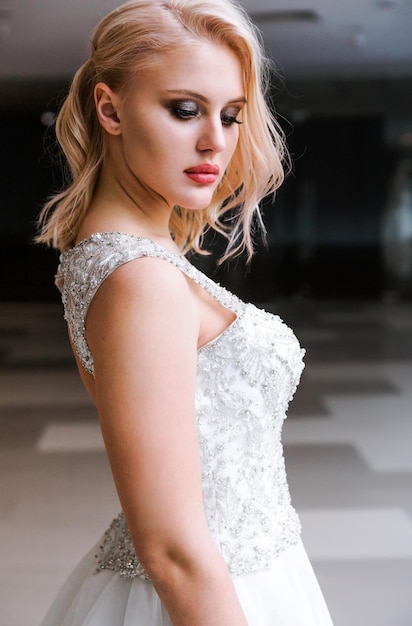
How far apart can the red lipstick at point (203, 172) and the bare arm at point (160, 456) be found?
0.23 meters

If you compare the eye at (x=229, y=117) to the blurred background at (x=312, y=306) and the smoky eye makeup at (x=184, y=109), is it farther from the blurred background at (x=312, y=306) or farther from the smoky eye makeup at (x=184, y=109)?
the blurred background at (x=312, y=306)

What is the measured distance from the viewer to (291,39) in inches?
353

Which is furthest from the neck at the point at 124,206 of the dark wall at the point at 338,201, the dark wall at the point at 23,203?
the dark wall at the point at 338,201

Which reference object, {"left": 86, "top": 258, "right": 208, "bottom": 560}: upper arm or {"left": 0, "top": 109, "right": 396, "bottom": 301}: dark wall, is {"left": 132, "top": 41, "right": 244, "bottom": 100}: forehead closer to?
{"left": 86, "top": 258, "right": 208, "bottom": 560}: upper arm

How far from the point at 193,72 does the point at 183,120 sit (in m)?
0.06

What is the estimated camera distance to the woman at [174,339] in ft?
2.78

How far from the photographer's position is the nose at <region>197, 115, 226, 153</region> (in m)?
1.02

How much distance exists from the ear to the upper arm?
0.28 meters

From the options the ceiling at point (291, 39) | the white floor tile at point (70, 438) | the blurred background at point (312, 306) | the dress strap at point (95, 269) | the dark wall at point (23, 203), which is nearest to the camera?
Answer: the dress strap at point (95, 269)

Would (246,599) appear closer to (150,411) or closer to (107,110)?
(150,411)

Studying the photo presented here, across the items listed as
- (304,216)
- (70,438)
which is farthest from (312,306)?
(70,438)

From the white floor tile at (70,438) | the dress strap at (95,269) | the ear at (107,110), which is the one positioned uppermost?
the white floor tile at (70,438)

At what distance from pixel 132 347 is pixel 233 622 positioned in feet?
1.00

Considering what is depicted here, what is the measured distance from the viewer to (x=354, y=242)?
570 inches
